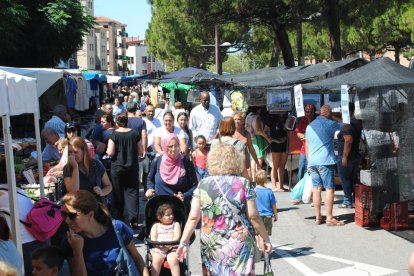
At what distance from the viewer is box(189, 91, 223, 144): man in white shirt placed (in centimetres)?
1234

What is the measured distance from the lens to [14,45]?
2645 centimetres

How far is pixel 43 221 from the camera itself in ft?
17.5

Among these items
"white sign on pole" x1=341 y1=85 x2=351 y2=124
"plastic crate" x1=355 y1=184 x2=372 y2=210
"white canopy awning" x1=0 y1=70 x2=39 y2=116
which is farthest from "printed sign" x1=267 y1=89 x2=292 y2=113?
"white canopy awning" x1=0 y1=70 x2=39 y2=116

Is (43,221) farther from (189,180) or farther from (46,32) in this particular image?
(46,32)

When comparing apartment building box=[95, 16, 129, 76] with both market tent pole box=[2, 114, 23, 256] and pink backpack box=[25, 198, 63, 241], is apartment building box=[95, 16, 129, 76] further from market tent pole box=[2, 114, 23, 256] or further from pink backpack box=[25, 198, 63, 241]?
market tent pole box=[2, 114, 23, 256]

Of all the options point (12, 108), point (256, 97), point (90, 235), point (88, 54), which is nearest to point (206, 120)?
point (256, 97)

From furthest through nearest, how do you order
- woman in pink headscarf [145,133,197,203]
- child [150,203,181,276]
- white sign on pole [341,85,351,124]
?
white sign on pole [341,85,351,124] → woman in pink headscarf [145,133,197,203] → child [150,203,181,276]

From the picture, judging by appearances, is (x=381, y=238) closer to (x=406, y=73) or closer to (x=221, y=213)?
(x=406, y=73)

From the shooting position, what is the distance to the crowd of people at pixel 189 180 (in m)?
4.44

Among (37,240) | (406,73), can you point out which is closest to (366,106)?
(406,73)

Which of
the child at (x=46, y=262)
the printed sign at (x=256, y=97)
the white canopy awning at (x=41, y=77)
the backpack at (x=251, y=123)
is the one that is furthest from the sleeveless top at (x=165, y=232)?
the printed sign at (x=256, y=97)

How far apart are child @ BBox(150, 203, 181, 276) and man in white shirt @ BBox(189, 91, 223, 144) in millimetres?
6175

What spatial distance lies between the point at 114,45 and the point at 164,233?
510ft

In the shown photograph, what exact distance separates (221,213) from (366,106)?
503 centimetres
